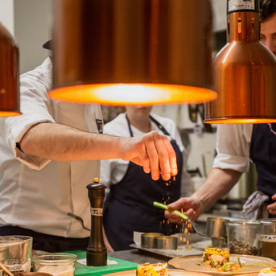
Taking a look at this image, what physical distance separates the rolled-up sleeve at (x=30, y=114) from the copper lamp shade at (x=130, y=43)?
945 mm

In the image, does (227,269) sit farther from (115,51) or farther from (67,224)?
(115,51)

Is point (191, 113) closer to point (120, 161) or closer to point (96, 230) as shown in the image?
point (120, 161)

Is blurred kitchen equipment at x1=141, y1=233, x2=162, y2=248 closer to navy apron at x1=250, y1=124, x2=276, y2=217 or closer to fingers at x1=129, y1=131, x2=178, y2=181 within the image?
fingers at x1=129, y1=131, x2=178, y2=181

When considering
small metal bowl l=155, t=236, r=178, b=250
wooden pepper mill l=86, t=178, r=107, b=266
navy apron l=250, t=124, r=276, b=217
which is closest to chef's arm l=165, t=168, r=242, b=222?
navy apron l=250, t=124, r=276, b=217

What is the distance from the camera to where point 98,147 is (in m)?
1.49

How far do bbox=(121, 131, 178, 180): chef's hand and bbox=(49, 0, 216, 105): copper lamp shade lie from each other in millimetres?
640

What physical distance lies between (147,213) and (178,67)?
2.72 m

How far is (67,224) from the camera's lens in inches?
76.5

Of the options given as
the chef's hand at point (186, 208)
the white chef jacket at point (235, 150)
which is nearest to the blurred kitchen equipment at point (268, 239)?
the chef's hand at point (186, 208)

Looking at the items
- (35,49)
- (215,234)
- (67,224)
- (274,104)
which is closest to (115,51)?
(274,104)

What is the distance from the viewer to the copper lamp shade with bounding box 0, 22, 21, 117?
92 centimetres

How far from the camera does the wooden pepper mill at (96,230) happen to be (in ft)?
5.45

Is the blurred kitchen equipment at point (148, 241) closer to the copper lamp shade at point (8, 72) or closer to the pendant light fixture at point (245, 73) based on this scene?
the pendant light fixture at point (245, 73)

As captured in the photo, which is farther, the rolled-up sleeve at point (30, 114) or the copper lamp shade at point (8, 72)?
the rolled-up sleeve at point (30, 114)
